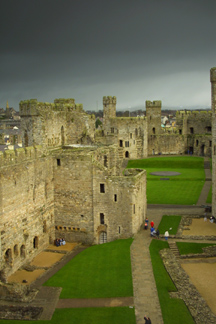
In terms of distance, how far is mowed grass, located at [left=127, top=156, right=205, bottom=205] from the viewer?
47.5 meters

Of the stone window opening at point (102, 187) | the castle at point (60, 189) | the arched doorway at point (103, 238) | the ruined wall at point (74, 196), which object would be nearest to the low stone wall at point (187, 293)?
the castle at point (60, 189)

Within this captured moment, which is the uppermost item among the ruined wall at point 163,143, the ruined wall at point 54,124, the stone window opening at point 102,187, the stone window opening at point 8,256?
the ruined wall at point 54,124

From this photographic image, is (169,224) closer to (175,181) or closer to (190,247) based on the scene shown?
(190,247)

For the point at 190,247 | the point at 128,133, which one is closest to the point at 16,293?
the point at 190,247

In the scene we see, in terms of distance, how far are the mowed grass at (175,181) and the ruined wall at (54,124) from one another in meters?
11.5

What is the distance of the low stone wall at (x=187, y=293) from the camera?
22.1m

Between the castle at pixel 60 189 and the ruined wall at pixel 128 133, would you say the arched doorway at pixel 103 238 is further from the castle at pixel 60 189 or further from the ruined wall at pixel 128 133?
the ruined wall at pixel 128 133

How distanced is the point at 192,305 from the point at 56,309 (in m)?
7.97

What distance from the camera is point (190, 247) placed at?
32.3 m

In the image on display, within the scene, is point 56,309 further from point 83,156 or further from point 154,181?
point 154,181

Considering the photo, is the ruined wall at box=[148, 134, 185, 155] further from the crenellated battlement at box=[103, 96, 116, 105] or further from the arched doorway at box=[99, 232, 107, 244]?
the arched doorway at box=[99, 232, 107, 244]

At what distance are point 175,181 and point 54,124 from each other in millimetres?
24899

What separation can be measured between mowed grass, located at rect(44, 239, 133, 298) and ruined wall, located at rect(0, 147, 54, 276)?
4.01m

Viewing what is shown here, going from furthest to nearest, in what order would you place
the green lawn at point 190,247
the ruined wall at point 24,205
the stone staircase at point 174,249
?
the green lawn at point 190,247
the stone staircase at point 174,249
the ruined wall at point 24,205
